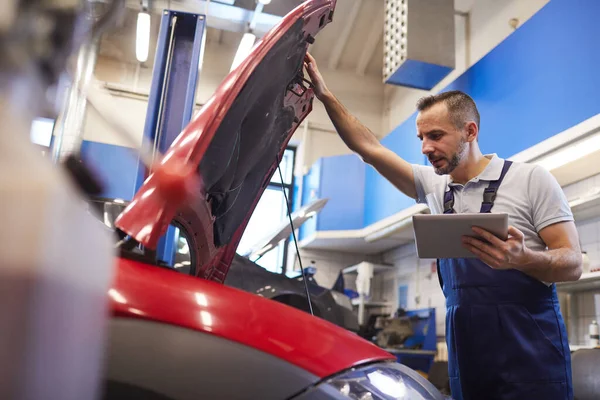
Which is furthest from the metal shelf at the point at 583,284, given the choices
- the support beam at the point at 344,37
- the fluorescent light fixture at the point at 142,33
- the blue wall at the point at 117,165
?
the support beam at the point at 344,37

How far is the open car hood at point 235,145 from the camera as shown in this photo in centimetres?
76

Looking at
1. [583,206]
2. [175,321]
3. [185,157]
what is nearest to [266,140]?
[185,157]

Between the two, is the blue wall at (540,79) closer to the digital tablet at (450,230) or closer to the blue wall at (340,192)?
the digital tablet at (450,230)

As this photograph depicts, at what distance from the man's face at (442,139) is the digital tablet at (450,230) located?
445 mm

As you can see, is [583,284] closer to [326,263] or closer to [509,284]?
[509,284]

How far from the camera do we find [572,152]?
145 inches

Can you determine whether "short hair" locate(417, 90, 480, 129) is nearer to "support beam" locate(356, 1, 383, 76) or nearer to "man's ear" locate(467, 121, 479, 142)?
"man's ear" locate(467, 121, 479, 142)

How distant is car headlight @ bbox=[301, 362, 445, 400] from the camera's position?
0.68 meters

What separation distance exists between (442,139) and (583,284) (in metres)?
2.85

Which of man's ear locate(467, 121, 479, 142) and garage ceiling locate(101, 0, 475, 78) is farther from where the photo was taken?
garage ceiling locate(101, 0, 475, 78)

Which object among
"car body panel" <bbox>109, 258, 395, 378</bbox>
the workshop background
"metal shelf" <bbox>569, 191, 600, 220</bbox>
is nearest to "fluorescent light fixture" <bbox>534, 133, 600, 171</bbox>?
the workshop background

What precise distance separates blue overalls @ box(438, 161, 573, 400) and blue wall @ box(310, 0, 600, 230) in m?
2.35

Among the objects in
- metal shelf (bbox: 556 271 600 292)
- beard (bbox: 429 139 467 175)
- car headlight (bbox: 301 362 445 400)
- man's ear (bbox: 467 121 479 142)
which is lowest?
car headlight (bbox: 301 362 445 400)

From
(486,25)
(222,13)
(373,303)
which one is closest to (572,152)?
(486,25)
